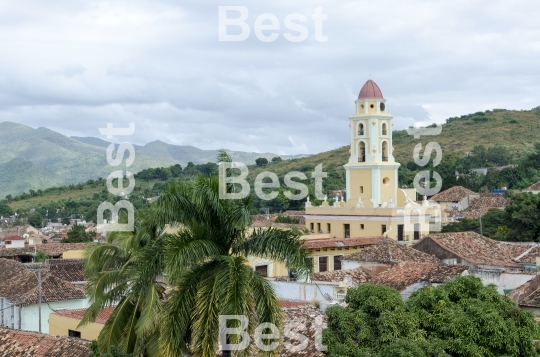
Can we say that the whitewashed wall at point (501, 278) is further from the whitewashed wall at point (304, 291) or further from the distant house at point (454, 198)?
the distant house at point (454, 198)

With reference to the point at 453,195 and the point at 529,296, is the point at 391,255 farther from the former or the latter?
the point at 453,195

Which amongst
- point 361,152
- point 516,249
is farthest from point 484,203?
point 516,249

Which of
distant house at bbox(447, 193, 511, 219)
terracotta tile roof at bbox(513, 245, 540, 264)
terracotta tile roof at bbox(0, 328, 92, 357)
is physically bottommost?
terracotta tile roof at bbox(0, 328, 92, 357)

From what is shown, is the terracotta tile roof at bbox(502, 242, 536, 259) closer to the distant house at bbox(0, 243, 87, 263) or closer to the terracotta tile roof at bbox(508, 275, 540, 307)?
the terracotta tile roof at bbox(508, 275, 540, 307)

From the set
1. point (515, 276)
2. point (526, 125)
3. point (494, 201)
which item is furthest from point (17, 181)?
point (515, 276)

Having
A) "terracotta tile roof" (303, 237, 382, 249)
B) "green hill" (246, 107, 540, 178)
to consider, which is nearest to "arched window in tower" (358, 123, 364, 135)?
"terracotta tile roof" (303, 237, 382, 249)
